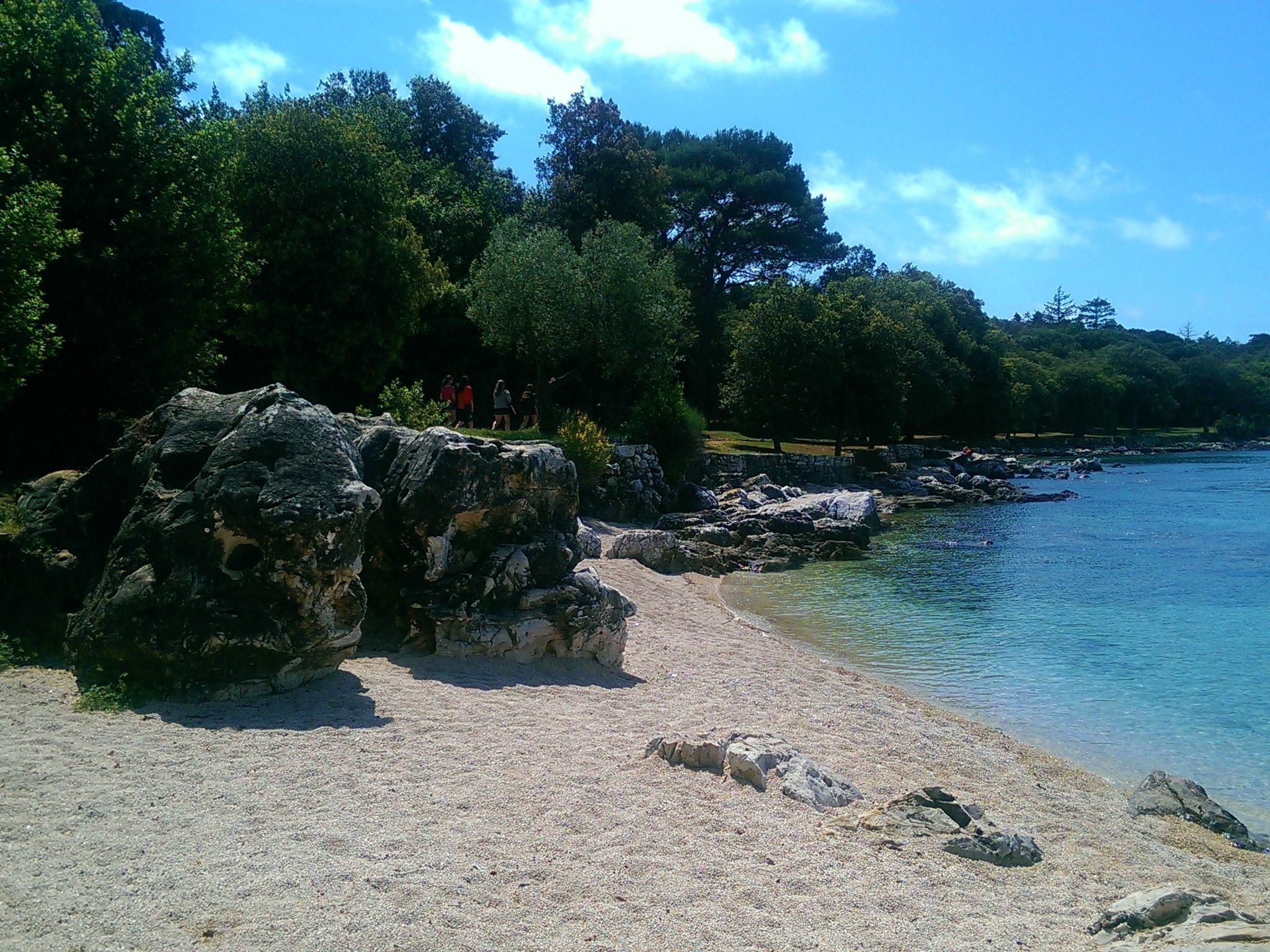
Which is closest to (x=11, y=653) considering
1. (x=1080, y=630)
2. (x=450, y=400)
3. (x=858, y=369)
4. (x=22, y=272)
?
(x=22, y=272)

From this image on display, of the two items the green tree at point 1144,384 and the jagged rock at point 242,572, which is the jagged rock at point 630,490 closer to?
the jagged rock at point 242,572

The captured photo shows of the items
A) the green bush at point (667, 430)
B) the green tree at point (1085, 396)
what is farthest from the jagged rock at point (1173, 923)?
the green tree at point (1085, 396)

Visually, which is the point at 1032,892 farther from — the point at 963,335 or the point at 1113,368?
the point at 1113,368

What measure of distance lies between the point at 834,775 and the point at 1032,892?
6.32ft

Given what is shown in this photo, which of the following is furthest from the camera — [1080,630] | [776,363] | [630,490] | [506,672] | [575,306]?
[776,363]

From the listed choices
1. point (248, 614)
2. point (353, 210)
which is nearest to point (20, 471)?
point (248, 614)

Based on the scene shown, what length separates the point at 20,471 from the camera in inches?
633

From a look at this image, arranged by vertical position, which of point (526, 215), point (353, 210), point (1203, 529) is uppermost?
point (526, 215)

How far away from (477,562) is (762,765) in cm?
457

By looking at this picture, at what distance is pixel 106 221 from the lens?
16766mm

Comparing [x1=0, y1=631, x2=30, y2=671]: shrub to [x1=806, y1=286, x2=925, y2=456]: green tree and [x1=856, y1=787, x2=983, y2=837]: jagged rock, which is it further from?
[x1=806, y1=286, x2=925, y2=456]: green tree

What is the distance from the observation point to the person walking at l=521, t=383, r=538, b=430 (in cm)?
3441

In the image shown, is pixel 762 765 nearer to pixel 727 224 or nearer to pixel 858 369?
pixel 858 369

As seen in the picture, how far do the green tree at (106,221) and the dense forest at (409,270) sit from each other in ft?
0.15
